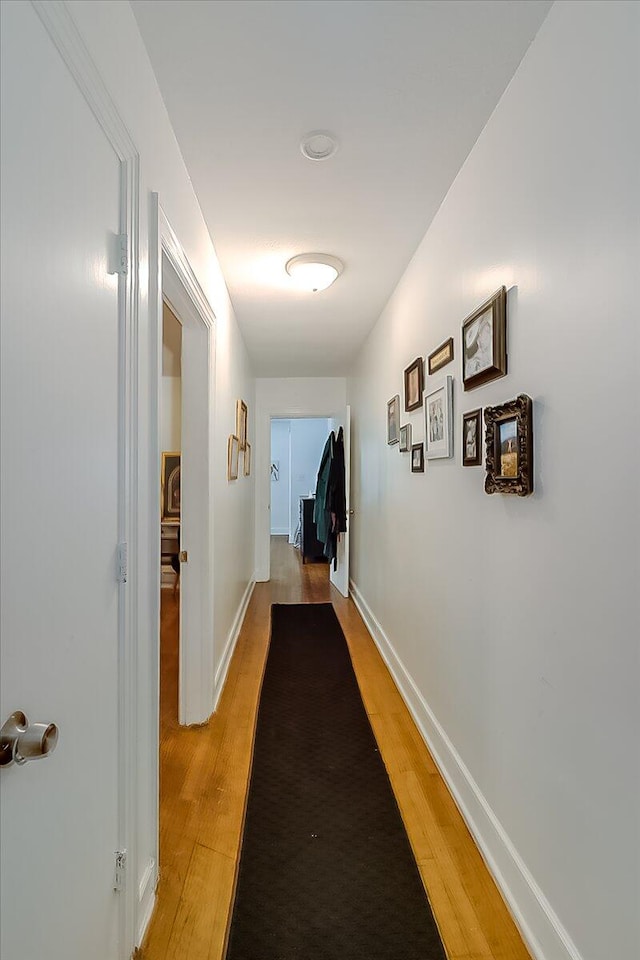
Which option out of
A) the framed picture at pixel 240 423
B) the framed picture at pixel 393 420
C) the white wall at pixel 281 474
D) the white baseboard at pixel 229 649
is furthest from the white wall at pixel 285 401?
the white wall at pixel 281 474

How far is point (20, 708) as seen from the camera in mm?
777

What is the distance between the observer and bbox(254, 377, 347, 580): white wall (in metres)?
5.78

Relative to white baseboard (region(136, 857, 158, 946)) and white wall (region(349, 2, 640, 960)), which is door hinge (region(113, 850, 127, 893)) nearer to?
white baseboard (region(136, 857, 158, 946))

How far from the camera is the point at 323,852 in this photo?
165 cm

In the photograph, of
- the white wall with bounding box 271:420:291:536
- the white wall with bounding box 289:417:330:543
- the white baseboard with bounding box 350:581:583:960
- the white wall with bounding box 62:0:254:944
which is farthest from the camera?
the white wall with bounding box 271:420:291:536

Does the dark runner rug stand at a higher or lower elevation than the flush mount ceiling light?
lower

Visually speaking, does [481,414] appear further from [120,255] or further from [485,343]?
[120,255]

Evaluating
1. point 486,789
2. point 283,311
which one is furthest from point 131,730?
point 283,311

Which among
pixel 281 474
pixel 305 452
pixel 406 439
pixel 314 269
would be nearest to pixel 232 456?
pixel 406 439

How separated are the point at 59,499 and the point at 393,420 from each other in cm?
254

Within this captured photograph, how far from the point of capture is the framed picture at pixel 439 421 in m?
2.05

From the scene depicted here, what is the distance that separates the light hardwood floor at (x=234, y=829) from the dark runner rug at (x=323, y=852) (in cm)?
5

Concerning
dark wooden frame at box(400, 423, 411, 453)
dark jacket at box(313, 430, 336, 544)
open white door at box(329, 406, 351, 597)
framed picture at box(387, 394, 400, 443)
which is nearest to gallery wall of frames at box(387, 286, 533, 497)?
dark wooden frame at box(400, 423, 411, 453)

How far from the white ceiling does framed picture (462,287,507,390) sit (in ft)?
2.04
